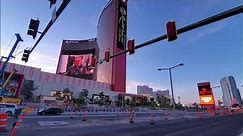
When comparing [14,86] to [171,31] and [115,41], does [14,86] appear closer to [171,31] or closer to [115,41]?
[171,31]

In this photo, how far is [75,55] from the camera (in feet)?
476

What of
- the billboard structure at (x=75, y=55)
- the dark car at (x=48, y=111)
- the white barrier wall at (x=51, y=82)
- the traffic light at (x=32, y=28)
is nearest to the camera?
the traffic light at (x=32, y=28)

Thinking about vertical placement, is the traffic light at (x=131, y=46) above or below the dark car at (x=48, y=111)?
above

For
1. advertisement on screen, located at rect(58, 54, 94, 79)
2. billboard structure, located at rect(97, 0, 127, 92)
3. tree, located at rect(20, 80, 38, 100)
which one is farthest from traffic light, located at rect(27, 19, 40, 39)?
advertisement on screen, located at rect(58, 54, 94, 79)

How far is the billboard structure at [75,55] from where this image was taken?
13862 cm

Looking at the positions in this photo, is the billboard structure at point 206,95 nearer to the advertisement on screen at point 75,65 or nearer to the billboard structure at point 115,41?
the billboard structure at point 115,41

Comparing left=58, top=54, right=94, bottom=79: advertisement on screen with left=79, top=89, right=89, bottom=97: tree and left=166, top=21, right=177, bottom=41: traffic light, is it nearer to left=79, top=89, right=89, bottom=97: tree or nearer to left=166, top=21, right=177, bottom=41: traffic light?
left=79, top=89, right=89, bottom=97: tree

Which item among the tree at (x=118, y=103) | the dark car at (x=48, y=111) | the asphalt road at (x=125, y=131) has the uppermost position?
the tree at (x=118, y=103)

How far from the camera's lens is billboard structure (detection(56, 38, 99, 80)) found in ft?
455

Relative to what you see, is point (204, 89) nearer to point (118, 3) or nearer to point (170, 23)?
point (170, 23)

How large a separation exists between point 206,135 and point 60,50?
146 m

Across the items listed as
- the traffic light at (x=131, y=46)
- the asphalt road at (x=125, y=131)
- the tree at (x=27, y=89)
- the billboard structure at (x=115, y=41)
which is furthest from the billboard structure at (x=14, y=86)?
the traffic light at (x=131, y=46)

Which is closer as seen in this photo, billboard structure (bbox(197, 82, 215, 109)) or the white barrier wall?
billboard structure (bbox(197, 82, 215, 109))

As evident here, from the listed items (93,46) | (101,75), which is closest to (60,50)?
(93,46)
